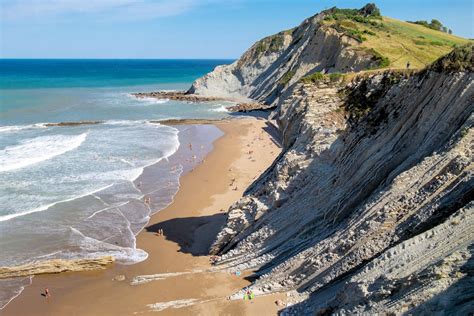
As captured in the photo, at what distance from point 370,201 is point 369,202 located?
0.04m

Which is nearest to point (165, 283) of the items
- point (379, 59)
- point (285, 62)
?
point (379, 59)

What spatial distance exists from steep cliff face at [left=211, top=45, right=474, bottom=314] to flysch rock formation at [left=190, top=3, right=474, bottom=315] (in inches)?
1.4

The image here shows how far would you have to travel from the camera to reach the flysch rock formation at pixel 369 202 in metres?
10.1

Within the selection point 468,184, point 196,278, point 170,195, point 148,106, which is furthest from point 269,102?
point 468,184

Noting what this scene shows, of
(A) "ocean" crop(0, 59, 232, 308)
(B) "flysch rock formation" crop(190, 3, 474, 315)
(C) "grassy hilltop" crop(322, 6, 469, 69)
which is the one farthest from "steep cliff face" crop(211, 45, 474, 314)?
(C) "grassy hilltop" crop(322, 6, 469, 69)

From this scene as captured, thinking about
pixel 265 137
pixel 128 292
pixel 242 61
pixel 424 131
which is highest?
pixel 242 61

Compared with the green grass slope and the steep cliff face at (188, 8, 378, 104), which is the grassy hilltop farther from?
the steep cliff face at (188, 8, 378, 104)

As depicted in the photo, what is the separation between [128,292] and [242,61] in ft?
240

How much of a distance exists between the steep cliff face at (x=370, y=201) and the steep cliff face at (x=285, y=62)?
29.8 meters

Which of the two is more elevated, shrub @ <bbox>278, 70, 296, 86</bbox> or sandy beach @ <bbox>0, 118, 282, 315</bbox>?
shrub @ <bbox>278, 70, 296, 86</bbox>

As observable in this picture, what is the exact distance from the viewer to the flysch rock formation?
33.2 feet

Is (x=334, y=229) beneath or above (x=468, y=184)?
beneath

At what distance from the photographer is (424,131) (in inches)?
539

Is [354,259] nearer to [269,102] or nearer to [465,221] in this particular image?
[465,221]
